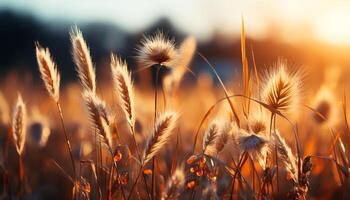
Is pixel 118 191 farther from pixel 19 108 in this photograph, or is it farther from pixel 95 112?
pixel 19 108

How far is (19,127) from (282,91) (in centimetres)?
104

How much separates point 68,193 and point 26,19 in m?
35.1

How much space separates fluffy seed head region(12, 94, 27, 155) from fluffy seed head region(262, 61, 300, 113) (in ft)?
3.09

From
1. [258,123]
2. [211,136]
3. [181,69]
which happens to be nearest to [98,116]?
[211,136]

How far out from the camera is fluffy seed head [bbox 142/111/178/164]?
6.06ft

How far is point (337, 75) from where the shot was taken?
3953 millimetres

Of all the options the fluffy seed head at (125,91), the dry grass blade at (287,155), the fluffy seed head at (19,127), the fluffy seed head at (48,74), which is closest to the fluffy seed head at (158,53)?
the fluffy seed head at (125,91)

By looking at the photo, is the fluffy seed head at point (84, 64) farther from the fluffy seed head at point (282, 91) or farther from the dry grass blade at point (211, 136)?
the fluffy seed head at point (282, 91)

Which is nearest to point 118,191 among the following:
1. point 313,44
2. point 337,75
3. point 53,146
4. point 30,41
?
point 337,75

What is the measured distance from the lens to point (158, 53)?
1.97 metres

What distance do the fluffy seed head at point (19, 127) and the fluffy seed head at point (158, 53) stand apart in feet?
1.84

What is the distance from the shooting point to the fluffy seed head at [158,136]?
6.06 feet

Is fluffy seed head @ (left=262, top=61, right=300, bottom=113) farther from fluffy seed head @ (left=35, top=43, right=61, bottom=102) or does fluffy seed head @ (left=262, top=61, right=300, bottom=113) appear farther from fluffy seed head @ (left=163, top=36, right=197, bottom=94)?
fluffy seed head @ (left=163, top=36, right=197, bottom=94)

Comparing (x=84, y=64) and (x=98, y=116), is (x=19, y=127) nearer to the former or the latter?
(x=84, y=64)
